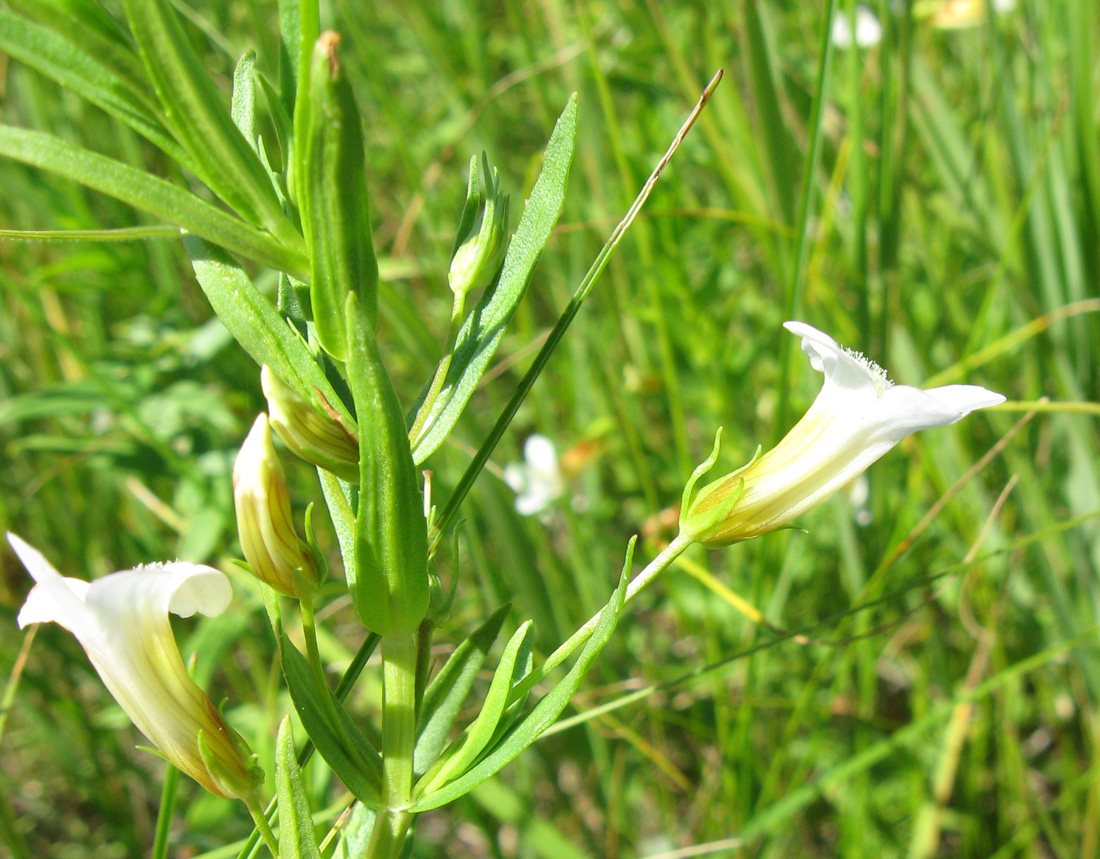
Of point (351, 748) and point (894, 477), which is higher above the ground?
point (351, 748)

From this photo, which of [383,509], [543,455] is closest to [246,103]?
[383,509]

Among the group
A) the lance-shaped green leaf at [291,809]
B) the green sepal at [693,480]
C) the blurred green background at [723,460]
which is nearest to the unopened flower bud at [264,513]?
the lance-shaped green leaf at [291,809]

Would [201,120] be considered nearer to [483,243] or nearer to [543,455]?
[483,243]

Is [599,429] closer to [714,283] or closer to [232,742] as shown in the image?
[714,283]

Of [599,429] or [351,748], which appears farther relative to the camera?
[599,429]

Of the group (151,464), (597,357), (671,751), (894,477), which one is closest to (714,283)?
(597,357)

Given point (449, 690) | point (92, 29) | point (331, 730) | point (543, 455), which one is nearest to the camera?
point (92, 29)
